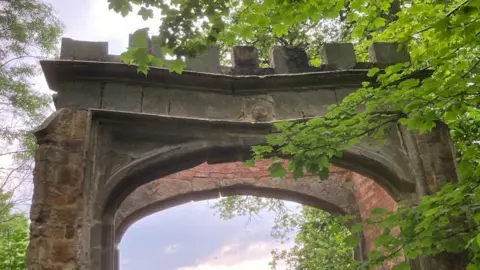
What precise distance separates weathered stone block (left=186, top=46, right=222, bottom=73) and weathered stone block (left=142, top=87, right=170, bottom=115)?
38 centimetres

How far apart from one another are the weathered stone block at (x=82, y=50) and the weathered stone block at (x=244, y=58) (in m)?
1.37

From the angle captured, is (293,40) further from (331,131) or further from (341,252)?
(331,131)

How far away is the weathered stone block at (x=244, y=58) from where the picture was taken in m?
5.47

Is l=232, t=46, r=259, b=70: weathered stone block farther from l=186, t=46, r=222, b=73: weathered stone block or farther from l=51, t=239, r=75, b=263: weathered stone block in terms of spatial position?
l=51, t=239, r=75, b=263: weathered stone block

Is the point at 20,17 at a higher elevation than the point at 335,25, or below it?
higher

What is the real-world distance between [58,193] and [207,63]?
2.02 metres

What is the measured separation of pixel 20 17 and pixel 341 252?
30.3 ft

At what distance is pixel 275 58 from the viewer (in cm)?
554

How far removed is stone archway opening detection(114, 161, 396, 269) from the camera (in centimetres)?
676

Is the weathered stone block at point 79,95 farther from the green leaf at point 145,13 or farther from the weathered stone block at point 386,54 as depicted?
the weathered stone block at point 386,54

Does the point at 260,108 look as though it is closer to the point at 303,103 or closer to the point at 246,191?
the point at 303,103

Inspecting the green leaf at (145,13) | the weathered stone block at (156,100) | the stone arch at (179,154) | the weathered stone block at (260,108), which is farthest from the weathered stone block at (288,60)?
the green leaf at (145,13)

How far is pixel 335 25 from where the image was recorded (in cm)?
1162

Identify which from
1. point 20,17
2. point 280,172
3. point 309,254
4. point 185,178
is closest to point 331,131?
point 280,172
